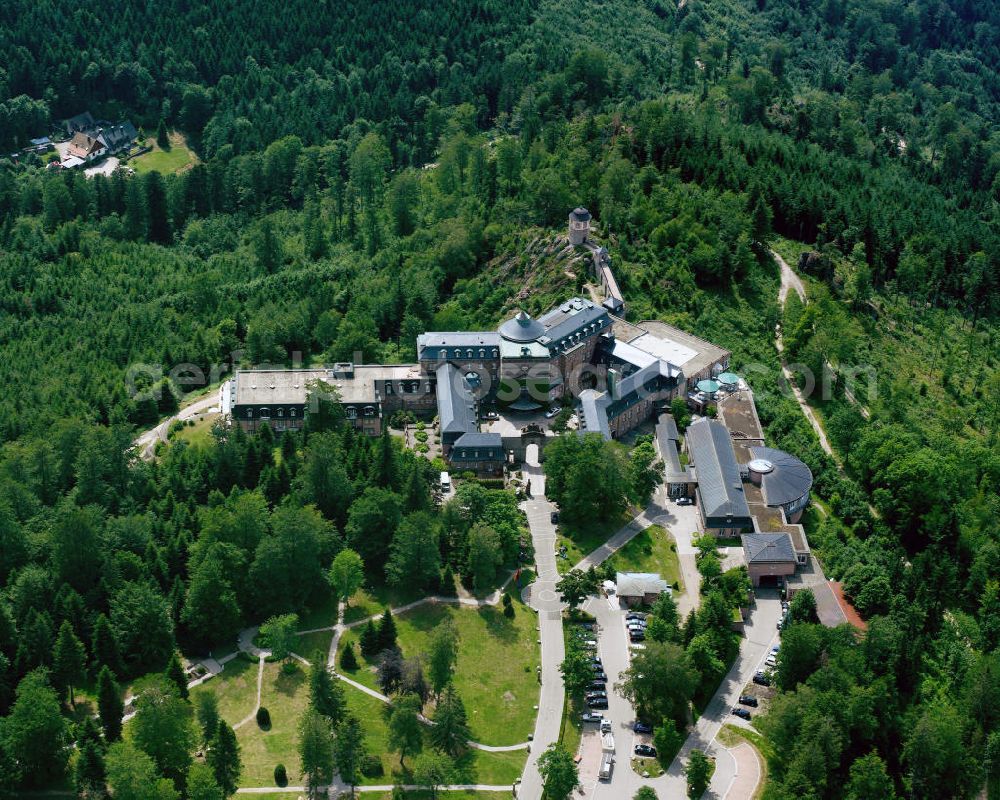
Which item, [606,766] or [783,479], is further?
[783,479]

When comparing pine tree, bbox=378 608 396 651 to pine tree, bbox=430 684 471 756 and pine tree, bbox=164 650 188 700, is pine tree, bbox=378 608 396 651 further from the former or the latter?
pine tree, bbox=164 650 188 700

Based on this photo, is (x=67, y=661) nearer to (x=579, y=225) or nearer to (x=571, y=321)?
(x=571, y=321)

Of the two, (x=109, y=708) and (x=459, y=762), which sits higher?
(x=109, y=708)

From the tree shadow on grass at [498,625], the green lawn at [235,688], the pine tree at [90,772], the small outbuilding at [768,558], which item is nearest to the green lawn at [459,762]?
the green lawn at [235,688]

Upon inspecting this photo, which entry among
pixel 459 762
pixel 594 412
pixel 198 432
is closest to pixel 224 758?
pixel 459 762

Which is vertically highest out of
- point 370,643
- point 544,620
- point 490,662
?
point 370,643

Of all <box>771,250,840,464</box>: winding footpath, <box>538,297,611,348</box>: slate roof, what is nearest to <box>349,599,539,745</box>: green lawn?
<box>538,297,611,348</box>: slate roof
